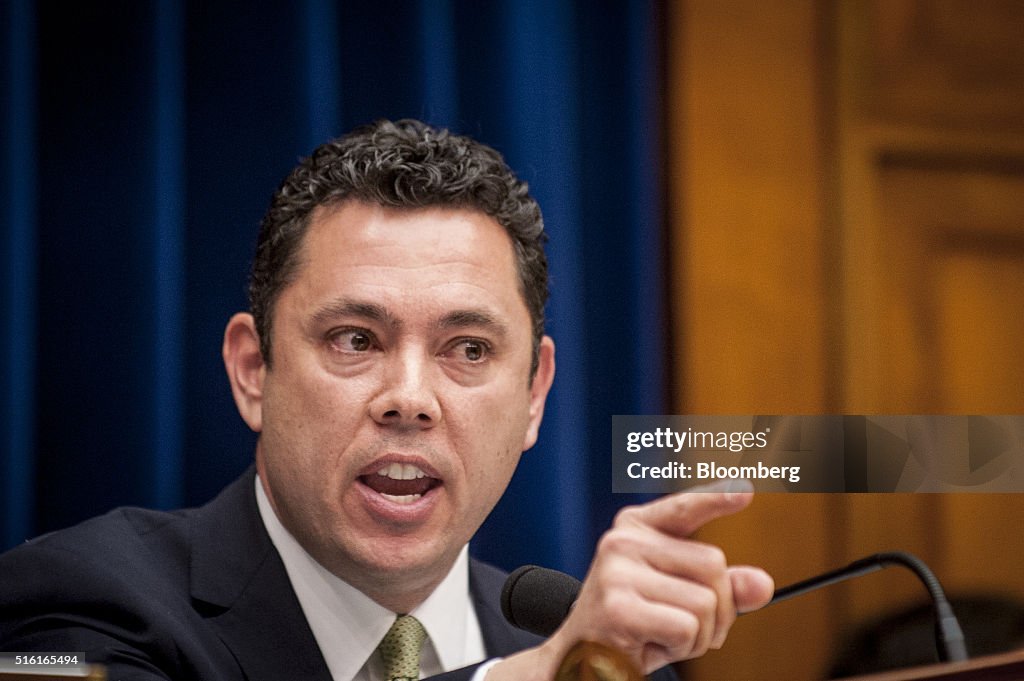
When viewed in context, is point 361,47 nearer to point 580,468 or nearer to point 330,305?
point 330,305

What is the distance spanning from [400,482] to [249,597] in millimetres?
265

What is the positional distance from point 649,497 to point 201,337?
739 mm

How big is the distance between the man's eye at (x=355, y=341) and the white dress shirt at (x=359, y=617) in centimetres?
26

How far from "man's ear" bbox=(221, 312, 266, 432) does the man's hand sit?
0.70 m

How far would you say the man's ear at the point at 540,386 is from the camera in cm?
180

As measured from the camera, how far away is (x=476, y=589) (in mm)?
1773

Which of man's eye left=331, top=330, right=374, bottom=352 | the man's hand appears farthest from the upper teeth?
the man's hand

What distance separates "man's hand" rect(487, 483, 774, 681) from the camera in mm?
1161

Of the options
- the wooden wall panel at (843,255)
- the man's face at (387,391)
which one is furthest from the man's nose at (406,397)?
the wooden wall panel at (843,255)

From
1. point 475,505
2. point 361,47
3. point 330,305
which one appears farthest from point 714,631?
point 361,47

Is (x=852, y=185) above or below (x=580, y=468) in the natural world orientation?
above

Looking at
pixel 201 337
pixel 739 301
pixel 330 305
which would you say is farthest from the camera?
pixel 739 301

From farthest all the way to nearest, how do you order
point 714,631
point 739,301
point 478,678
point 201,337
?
point 739,301 < point 201,337 < point 478,678 < point 714,631

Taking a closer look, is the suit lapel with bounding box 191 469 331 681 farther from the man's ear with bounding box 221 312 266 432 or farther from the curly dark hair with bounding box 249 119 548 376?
the curly dark hair with bounding box 249 119 548 376
